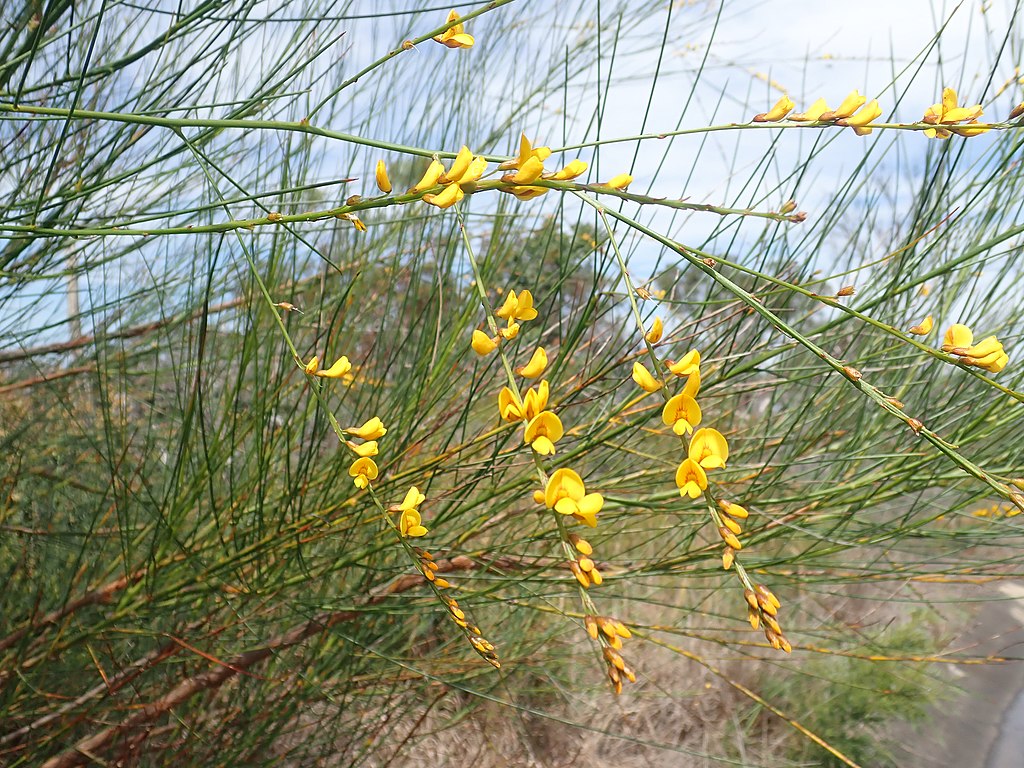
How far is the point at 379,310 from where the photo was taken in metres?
1.67

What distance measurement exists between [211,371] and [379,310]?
47 centimetres

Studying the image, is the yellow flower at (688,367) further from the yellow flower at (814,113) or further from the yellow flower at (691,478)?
the yellow flower at (814,113)

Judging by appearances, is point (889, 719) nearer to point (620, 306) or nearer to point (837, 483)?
point (837, 483)

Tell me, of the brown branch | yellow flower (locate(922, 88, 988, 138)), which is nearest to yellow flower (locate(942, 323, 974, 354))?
yellow flower (locate(922, 88, 988, 138))

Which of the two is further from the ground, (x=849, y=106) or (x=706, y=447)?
(x=849, y=106)

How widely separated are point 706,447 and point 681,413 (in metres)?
0.03

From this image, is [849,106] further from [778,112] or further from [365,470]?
[365,470]

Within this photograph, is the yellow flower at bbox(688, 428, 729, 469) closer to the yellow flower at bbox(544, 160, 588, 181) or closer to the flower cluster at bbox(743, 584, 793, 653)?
the flower cluster at bbox(743, 584, 793, 653)

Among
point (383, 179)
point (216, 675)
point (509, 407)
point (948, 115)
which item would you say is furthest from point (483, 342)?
point (216, 675)

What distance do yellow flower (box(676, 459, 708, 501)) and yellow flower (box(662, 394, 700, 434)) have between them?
2 cm

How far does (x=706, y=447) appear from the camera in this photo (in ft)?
1.73

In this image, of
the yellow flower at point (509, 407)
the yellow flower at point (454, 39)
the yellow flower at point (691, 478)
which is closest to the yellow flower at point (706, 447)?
the yellow flower at point (691, 478)

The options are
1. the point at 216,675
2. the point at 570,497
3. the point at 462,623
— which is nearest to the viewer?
the point at 570,497

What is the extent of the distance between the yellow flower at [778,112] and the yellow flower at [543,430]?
30cm
